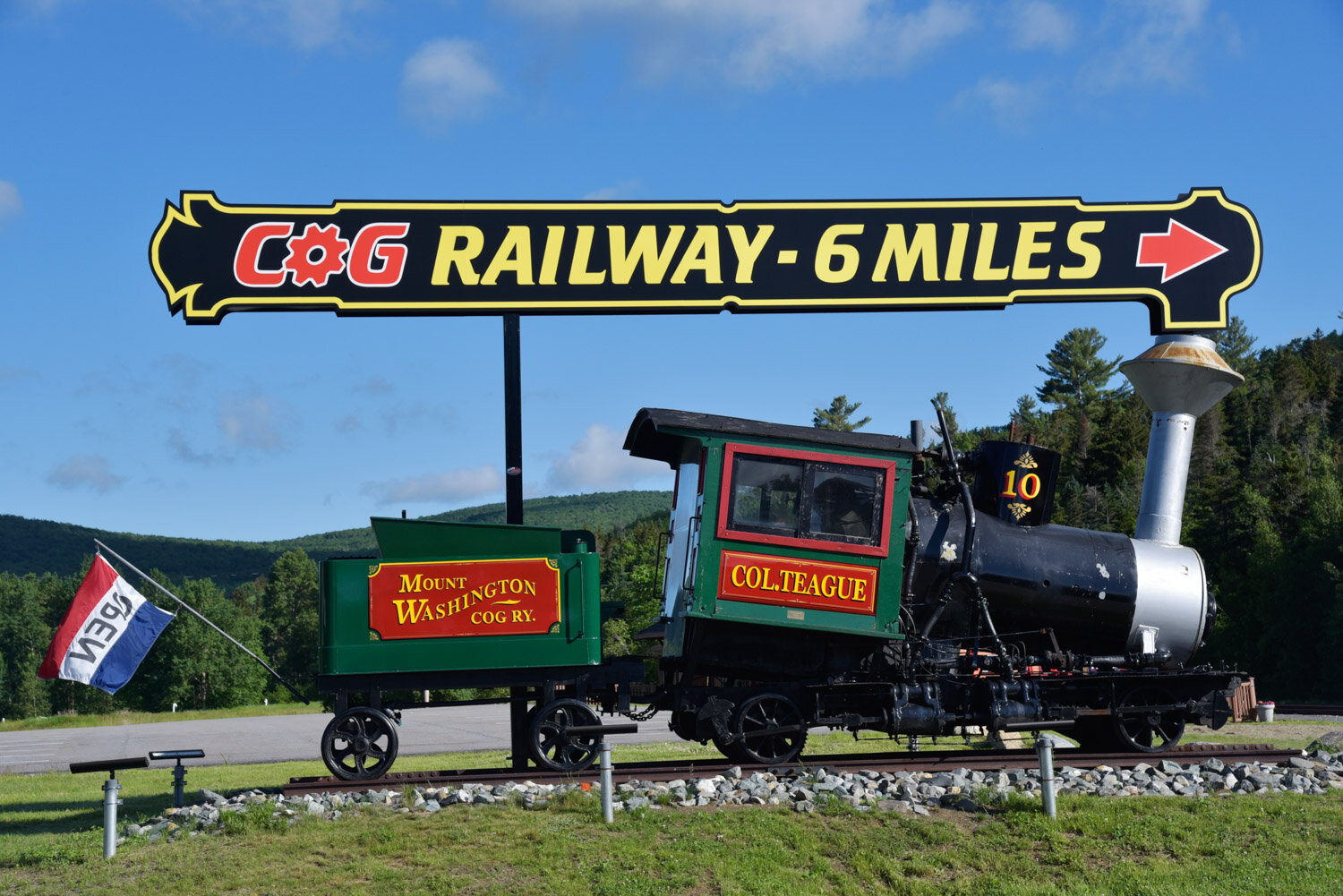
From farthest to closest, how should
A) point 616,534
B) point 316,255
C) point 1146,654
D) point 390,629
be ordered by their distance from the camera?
point 616,534 < point 316,255 < point 1146,654 < point 390,629

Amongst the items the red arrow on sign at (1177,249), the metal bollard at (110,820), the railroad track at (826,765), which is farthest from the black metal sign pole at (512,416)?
the red arrow on sign at (1177,249)

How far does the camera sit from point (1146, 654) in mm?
12352

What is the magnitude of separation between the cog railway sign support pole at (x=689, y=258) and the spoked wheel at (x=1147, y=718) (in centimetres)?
485

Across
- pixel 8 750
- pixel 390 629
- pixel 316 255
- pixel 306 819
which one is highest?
pixel 316 255

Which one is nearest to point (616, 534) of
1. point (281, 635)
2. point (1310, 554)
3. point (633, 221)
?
point (281, 635)

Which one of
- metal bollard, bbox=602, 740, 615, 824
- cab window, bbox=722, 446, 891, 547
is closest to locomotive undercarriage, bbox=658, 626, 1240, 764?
cab window, bbox=722, 446, 891, 547

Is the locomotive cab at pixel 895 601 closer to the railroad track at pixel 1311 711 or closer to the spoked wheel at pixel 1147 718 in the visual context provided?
the spoked wheel at pixel 1147 718

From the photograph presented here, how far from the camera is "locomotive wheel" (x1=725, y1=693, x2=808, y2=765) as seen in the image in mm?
11234

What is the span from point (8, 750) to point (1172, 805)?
28.0 metres

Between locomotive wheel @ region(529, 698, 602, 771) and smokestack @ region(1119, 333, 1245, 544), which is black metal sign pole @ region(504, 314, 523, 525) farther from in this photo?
smokestack @ region(1119, 333, 1245, 544)

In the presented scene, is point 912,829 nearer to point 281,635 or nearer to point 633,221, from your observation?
point 633,221

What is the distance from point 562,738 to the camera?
449 inches

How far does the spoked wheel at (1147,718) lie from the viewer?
12.2 meters

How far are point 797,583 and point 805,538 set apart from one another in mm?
451
